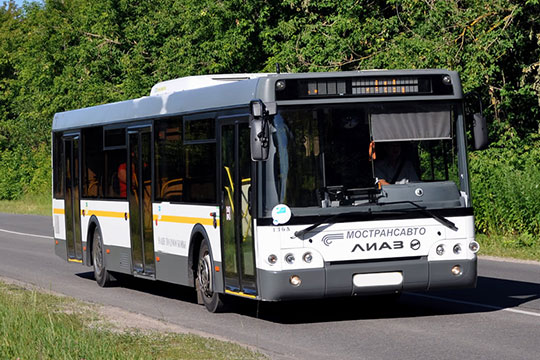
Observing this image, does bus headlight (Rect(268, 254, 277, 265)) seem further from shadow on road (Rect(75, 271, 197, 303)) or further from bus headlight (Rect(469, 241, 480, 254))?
shadow on road (Rect(75, 271, 197, 303))

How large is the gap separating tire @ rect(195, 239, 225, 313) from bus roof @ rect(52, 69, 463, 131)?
5.66ft

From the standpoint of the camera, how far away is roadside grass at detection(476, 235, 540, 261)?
21188mm

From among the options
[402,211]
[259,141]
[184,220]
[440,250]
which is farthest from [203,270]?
[440,250]

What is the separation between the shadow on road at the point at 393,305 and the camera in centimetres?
1288

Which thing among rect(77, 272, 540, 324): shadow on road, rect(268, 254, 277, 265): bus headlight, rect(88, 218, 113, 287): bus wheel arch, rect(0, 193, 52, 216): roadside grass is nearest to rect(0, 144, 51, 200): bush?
rect(0, 193, 52, 216): roadside grass

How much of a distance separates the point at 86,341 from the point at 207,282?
14.0 feet

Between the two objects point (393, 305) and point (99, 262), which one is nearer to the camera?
point (393, 305)

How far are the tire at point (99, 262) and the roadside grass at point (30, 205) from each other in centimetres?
3180

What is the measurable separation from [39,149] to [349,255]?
62.0 metres

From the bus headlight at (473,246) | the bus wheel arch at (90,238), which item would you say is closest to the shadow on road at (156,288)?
the bus wheel arch at (90,238)

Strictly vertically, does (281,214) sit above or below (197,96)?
below

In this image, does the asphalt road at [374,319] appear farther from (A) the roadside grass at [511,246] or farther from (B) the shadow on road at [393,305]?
(A) the roadside grass at [511,246]

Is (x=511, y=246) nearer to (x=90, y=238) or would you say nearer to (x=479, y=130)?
(x=90, y=238)

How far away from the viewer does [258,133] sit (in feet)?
37.6
